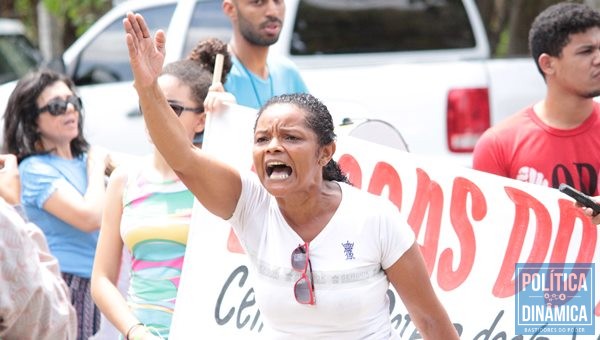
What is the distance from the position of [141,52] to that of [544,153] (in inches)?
78.1

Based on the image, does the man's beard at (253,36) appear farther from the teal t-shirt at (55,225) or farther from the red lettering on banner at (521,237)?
the red lettering on banner at (521,237)

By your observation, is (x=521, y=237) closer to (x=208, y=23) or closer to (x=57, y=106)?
(x=57, y=106)

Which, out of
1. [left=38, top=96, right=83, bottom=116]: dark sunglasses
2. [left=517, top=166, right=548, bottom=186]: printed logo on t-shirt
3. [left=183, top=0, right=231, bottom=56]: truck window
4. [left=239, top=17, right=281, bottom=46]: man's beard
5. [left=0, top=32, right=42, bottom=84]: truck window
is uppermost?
[left=239, top=17, right=281, bottom=46]: man's beard

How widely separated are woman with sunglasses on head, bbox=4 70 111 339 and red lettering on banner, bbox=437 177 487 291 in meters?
1.66

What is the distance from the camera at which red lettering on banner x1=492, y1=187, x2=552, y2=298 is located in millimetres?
4625

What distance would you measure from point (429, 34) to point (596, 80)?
5317mm

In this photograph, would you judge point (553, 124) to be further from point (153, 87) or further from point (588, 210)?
point (153, 87)

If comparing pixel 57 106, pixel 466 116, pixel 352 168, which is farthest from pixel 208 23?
pixel 352 168

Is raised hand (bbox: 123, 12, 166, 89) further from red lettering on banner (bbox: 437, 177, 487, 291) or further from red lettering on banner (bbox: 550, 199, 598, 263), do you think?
red lettering on banner (bbox: 550, 199, 598, 263)

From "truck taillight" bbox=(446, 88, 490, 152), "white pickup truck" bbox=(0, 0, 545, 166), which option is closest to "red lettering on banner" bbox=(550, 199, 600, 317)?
"white pickup truck" bbox=(0, 0, 545, 166)

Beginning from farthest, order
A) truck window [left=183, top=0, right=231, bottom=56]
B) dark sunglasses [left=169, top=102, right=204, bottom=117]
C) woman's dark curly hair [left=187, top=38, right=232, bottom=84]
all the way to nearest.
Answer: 1. truck window [left=183, top=0, right=231, bottom=56]
2. woman's dark curly hair [left=187, top=38, right=232, bottom=84]
3. dark sunglasses [left=169, top=102, right=204, bottom=117]

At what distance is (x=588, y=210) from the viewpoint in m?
4.38

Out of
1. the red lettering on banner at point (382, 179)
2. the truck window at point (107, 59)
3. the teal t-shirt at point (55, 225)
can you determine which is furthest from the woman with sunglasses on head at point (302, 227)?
the truck window at point (107, 59)

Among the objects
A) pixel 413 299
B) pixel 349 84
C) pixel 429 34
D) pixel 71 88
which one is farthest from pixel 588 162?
pixel 429 34
